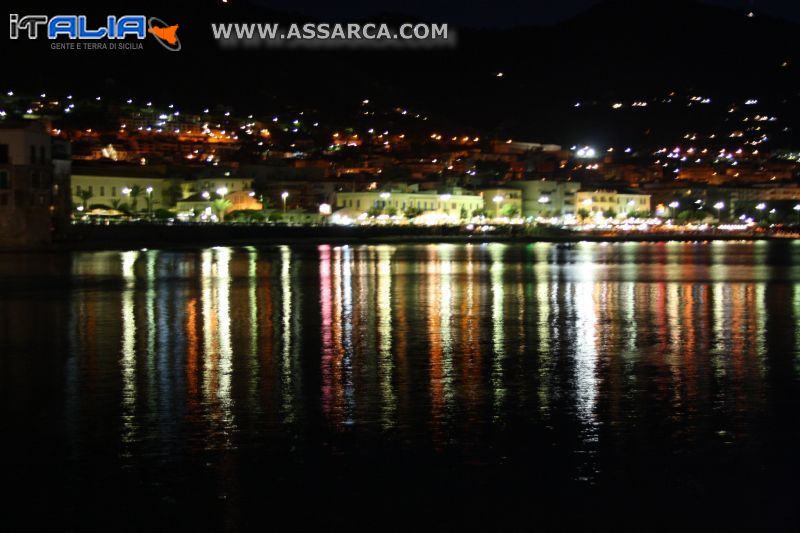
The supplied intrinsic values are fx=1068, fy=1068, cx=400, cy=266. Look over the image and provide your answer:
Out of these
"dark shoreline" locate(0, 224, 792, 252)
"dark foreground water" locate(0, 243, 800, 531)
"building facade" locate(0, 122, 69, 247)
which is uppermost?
"building facade" locate(0, 122, 69, 247)

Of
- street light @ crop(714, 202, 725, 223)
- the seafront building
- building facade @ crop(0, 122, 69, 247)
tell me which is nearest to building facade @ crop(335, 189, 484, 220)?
the seafront building

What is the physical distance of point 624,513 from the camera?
8.62 m

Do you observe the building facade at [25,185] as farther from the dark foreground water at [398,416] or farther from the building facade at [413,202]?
the building facade at [413,202]

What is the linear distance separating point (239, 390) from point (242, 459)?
363 centimetres

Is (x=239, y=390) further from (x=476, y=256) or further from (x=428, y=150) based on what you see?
(x=428, y=150)

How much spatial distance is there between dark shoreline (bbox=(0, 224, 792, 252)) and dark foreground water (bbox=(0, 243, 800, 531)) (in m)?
37.7

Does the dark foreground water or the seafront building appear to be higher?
the seafront building

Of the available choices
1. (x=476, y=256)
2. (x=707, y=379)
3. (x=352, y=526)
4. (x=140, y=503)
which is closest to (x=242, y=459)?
(x=140, y=503)

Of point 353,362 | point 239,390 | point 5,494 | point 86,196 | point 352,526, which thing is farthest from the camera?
point 86,196

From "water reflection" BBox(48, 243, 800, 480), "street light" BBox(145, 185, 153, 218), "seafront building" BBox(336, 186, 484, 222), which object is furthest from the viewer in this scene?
"seafront building" BBox(336, 186, 484, 222)

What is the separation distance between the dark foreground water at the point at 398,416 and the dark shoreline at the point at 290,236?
37.7 meters

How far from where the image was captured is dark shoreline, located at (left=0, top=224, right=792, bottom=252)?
65.6 meters

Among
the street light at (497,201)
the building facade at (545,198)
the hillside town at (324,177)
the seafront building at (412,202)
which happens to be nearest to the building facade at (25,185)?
the hillside town at (324,177)

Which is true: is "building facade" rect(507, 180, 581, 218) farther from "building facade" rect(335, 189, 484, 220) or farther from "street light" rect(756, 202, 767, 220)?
"street light" rect(756, 202, 767, 220)
